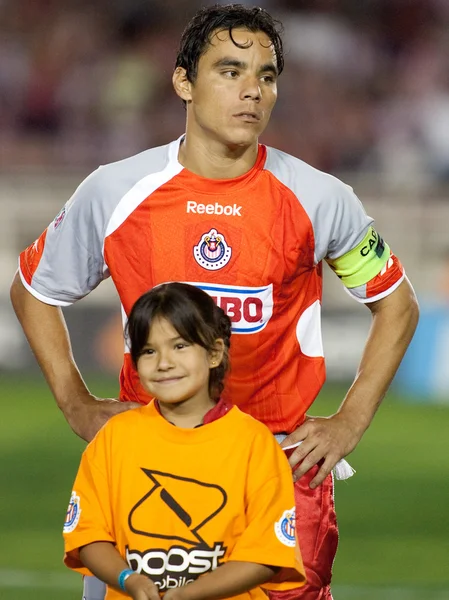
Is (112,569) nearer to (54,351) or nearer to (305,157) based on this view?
(54,351)

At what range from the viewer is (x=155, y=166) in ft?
13.4

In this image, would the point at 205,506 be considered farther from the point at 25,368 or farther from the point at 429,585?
the point at 25,368

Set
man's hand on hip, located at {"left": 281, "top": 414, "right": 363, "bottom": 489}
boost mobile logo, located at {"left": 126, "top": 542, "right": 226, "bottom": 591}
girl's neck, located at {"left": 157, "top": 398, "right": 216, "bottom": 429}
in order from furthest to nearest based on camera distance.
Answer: man's hand on hip, located at {"left": 281, "top": 414, "right": 363, "bottom": 489}
girl's neck, located at {"left": 157, "top": 398, "right": 216, "bottom": 429}
boost mobile logo, located at {"left": 126, "top": 542, "right": 226, "bottom": 591}

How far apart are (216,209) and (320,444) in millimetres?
782

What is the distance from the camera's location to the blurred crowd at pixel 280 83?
1492 centimetres

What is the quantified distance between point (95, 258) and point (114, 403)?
503 millimetres

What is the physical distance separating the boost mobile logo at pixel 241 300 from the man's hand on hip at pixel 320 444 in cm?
36

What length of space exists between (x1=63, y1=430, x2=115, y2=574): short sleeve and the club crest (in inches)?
26.9

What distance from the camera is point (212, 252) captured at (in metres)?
3.95

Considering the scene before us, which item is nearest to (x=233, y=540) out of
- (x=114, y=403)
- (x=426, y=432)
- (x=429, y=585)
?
(x=114, y=403)

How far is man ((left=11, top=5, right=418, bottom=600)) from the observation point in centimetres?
394

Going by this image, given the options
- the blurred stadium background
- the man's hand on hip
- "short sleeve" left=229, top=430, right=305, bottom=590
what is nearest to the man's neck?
the man's hand on hip

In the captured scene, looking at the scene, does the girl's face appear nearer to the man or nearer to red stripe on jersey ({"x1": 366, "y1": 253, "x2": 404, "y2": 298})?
the man

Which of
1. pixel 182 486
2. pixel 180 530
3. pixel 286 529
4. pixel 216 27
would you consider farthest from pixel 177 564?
pixel 216 27
